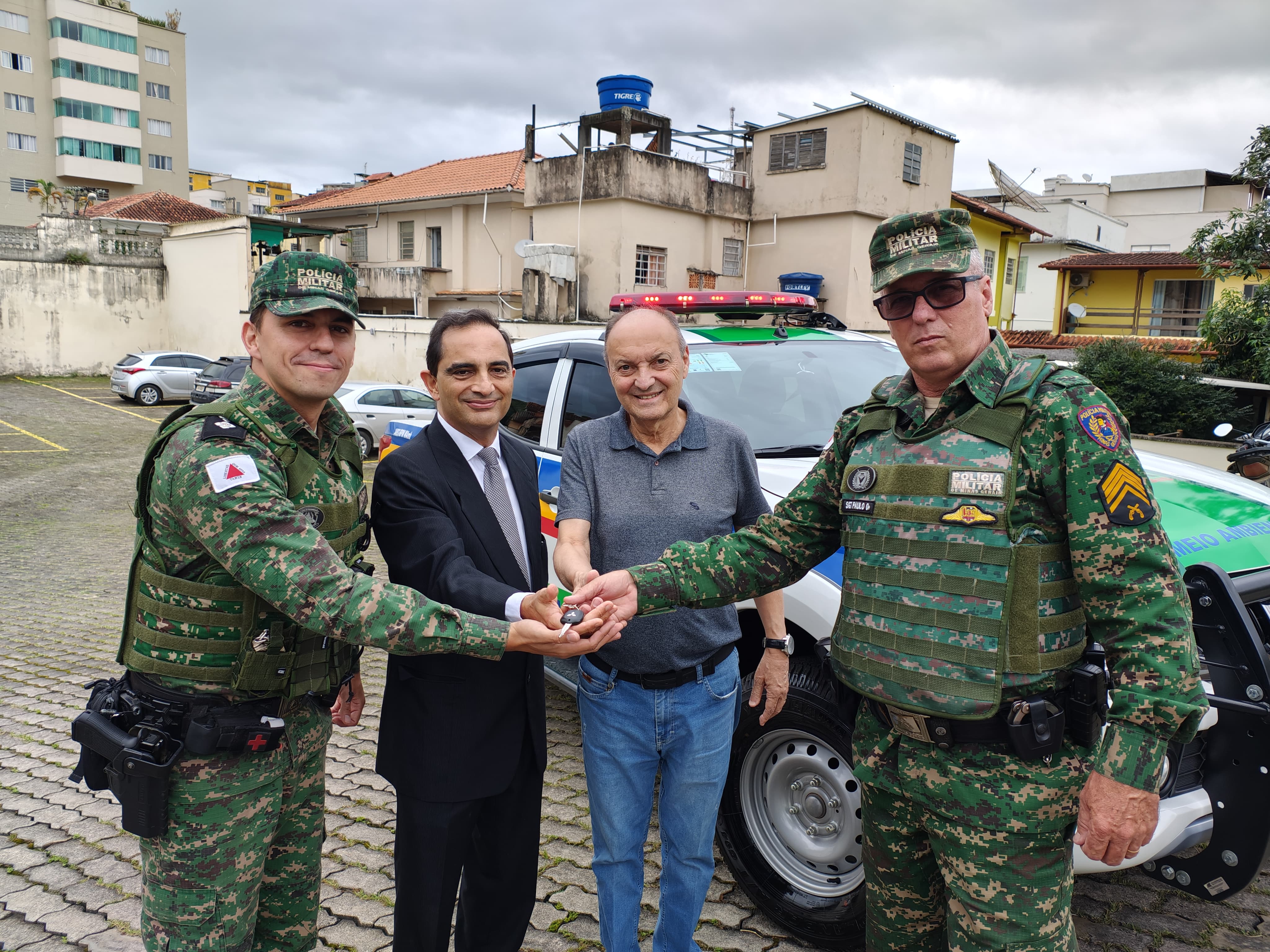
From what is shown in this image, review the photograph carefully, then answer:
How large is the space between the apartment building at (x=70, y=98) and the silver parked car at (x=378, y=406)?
40.5m

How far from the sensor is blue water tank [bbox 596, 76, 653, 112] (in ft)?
73.3

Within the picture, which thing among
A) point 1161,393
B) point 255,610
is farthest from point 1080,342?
point 255,610

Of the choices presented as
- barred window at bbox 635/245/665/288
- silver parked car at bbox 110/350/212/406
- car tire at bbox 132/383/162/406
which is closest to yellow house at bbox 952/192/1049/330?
barred window at bbox 635/245/665/288

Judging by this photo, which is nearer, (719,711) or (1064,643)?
(1064,643)

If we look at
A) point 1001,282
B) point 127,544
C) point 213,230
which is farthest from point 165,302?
point 1001,282

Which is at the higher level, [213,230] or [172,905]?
[213,230]

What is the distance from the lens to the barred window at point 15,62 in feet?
152

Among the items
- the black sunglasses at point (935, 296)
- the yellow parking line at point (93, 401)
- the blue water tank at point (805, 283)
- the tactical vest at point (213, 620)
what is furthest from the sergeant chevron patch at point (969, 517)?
the yellow parking line at point (93, 401)

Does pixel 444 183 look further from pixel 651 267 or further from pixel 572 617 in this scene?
pixel 572 617

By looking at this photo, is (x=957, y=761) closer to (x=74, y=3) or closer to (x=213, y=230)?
(x=213, y=230)

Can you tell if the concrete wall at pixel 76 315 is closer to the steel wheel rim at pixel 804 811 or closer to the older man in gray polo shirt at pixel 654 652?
the older man in gray polo shirt at pixel 654 652

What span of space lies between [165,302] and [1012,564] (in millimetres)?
35923

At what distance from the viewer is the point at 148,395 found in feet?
77.3

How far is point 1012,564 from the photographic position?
178cm
